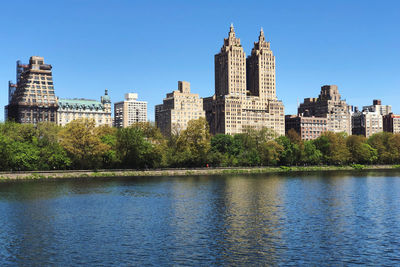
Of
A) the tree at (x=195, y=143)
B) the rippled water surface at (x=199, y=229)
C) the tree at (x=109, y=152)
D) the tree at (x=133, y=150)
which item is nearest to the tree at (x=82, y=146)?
the tree at (x=109, y=152)

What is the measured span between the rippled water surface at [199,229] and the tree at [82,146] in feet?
188

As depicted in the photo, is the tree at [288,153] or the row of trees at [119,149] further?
the tree at [288,153]

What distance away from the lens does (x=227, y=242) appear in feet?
153

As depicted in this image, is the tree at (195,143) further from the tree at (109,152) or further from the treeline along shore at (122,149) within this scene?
the tree at (109,152)

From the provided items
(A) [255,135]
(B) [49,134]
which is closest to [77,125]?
(B) [49,134]

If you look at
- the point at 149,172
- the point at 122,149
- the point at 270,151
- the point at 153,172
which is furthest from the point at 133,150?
the point at 270,151

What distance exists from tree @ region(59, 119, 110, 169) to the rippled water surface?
5743 centimetres

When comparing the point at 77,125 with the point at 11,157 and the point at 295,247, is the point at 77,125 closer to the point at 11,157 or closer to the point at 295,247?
the point at 11,157

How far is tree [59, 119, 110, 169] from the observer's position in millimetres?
143250

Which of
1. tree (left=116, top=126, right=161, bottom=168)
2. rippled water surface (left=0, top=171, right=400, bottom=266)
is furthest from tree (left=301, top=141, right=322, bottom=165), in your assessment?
rippled water surface (left=0, top=171, right=400, bottom=266)

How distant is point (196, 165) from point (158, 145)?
61.6 feet

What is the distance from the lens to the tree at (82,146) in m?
143

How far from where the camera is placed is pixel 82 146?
14550 centimetres

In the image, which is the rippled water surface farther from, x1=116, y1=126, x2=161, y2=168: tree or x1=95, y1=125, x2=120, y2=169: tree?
x1=116, y1=126, x2=161, y2=168: tree
